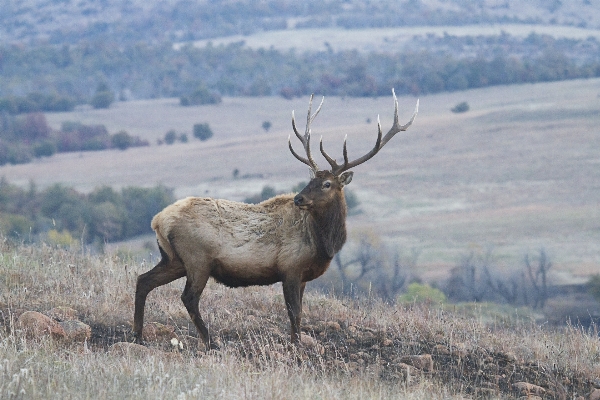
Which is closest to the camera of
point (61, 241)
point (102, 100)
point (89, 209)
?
point (61, 241)

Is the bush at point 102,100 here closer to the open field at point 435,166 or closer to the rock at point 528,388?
the open field at point 435,166

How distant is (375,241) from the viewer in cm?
4666

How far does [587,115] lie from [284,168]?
23555 millimetres

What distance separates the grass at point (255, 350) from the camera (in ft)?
26.0

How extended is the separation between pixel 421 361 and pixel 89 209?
149 ft

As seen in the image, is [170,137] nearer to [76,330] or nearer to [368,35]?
[368,35]

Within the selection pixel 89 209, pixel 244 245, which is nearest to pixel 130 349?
pixel 244 245

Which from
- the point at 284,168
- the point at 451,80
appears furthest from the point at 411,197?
the point at 451,80

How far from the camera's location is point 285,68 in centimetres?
12425

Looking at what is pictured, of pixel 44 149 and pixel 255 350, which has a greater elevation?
pixel 255 350

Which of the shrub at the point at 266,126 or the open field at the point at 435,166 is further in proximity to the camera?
the shrub at the point at 266,126

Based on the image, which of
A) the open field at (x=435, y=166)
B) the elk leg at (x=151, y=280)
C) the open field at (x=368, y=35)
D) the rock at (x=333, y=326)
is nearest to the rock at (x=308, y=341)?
the rock at (x=333, y=326)

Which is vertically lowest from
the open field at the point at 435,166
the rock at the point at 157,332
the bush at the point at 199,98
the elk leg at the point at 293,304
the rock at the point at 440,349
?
the open field at the point at 435,166

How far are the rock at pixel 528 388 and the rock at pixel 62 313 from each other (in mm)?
4787
